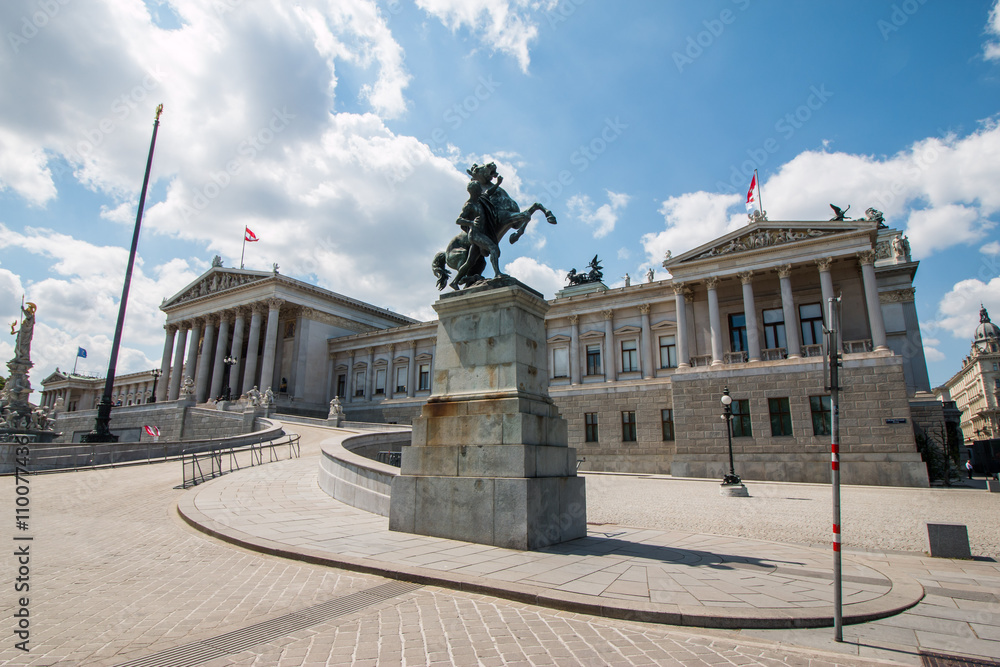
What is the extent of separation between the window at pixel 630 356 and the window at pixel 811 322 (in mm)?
11042

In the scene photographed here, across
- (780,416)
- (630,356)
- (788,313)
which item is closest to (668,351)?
(630,356)

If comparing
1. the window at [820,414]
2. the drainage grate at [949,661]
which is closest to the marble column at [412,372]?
the window at [820,414]

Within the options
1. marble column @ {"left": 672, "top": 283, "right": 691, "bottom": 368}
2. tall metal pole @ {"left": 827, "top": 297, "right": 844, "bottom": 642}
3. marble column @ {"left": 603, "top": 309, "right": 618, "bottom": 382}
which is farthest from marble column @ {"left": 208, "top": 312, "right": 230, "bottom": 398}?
tall metal pole @ {"left": 827, "top": 297, "right": 844, "bottom": 642}

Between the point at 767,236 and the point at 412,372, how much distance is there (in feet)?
111

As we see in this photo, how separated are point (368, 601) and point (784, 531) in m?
9.78

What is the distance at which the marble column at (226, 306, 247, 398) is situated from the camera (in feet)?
178

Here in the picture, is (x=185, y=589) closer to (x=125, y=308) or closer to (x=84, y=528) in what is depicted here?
(x=84, y=528)

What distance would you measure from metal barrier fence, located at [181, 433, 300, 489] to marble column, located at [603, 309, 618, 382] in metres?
22.8

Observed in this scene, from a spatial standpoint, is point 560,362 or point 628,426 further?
point 560,362

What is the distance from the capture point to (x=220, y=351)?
55844 millimetres

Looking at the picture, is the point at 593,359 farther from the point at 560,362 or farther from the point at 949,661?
the point at 949,661

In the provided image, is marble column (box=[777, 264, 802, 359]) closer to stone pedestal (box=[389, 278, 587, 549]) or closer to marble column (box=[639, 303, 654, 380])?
marble column (box=[639, 303, 654, 380])

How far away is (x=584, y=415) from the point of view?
37.4 metres

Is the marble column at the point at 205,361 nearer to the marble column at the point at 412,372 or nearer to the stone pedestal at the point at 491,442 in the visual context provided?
the marble column at the point at 412,372
